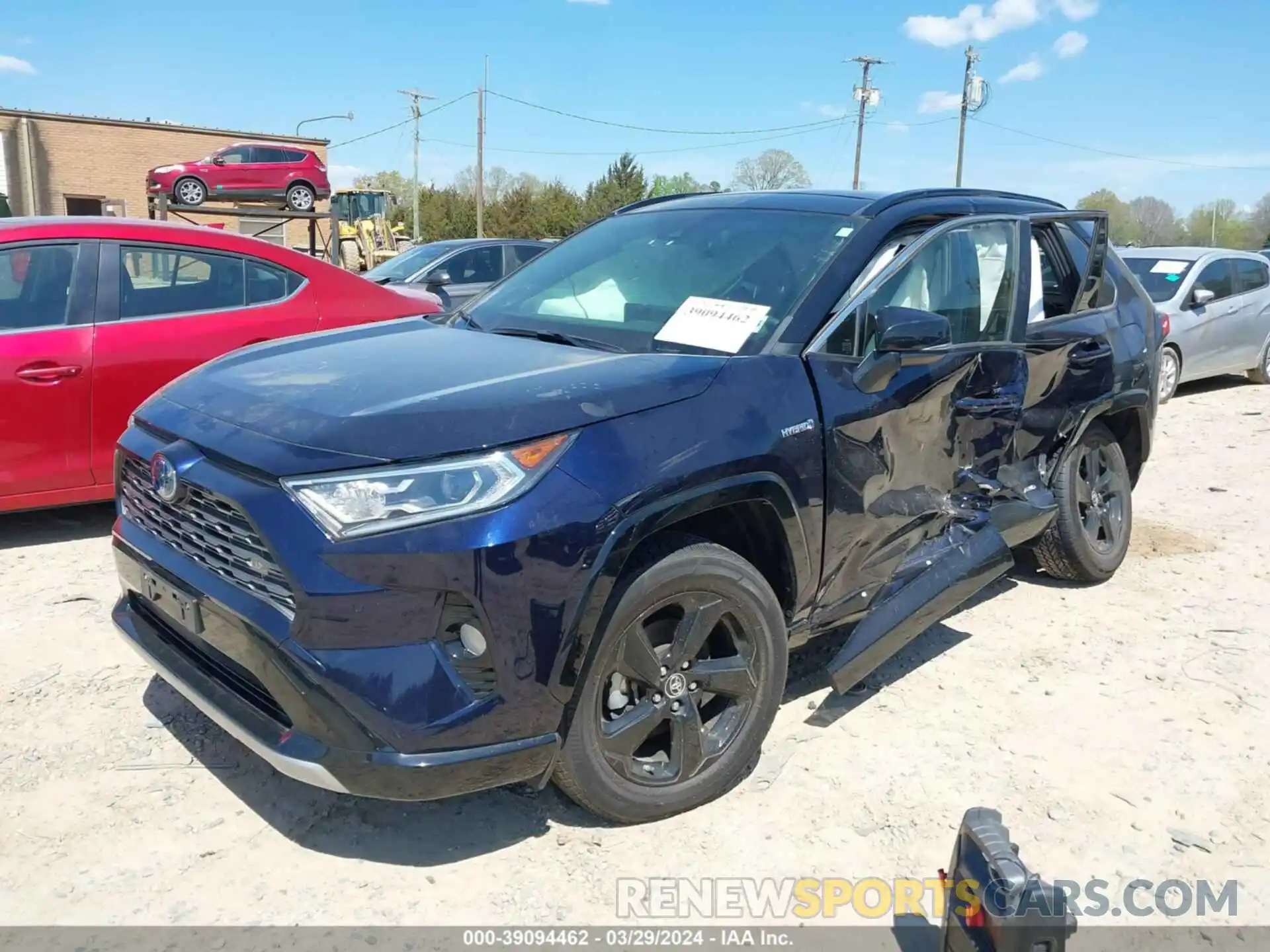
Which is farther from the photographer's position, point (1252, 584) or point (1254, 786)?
point (1252, 584)

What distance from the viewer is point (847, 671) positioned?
3.18 meters

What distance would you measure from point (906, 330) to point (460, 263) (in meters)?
9.26

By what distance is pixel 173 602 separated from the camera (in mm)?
2736

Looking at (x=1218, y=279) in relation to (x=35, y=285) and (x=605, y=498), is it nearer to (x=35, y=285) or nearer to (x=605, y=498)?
(x=605, y=498)

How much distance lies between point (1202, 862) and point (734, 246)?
7.82 ft

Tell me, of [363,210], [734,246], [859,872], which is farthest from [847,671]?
[363,210]

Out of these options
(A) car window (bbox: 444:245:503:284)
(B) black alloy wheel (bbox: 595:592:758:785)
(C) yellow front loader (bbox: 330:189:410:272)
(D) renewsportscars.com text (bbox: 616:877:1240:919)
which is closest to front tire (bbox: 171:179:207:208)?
(C) yellow front loader (bbox: 330:189:410:272)

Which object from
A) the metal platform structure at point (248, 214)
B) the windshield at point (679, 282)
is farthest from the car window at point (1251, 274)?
→ the metal platform structure at point (248, 214)

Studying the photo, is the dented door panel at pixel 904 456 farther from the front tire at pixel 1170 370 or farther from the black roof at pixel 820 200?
the front tire at pixel 1170 370

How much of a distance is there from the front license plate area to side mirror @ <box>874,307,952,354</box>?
84.2 inches

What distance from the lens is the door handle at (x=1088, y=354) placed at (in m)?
4.49

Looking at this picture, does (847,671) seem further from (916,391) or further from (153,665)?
(153,665)

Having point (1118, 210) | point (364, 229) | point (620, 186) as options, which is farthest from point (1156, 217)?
point (364, 229)

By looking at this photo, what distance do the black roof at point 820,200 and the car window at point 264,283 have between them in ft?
7.33
